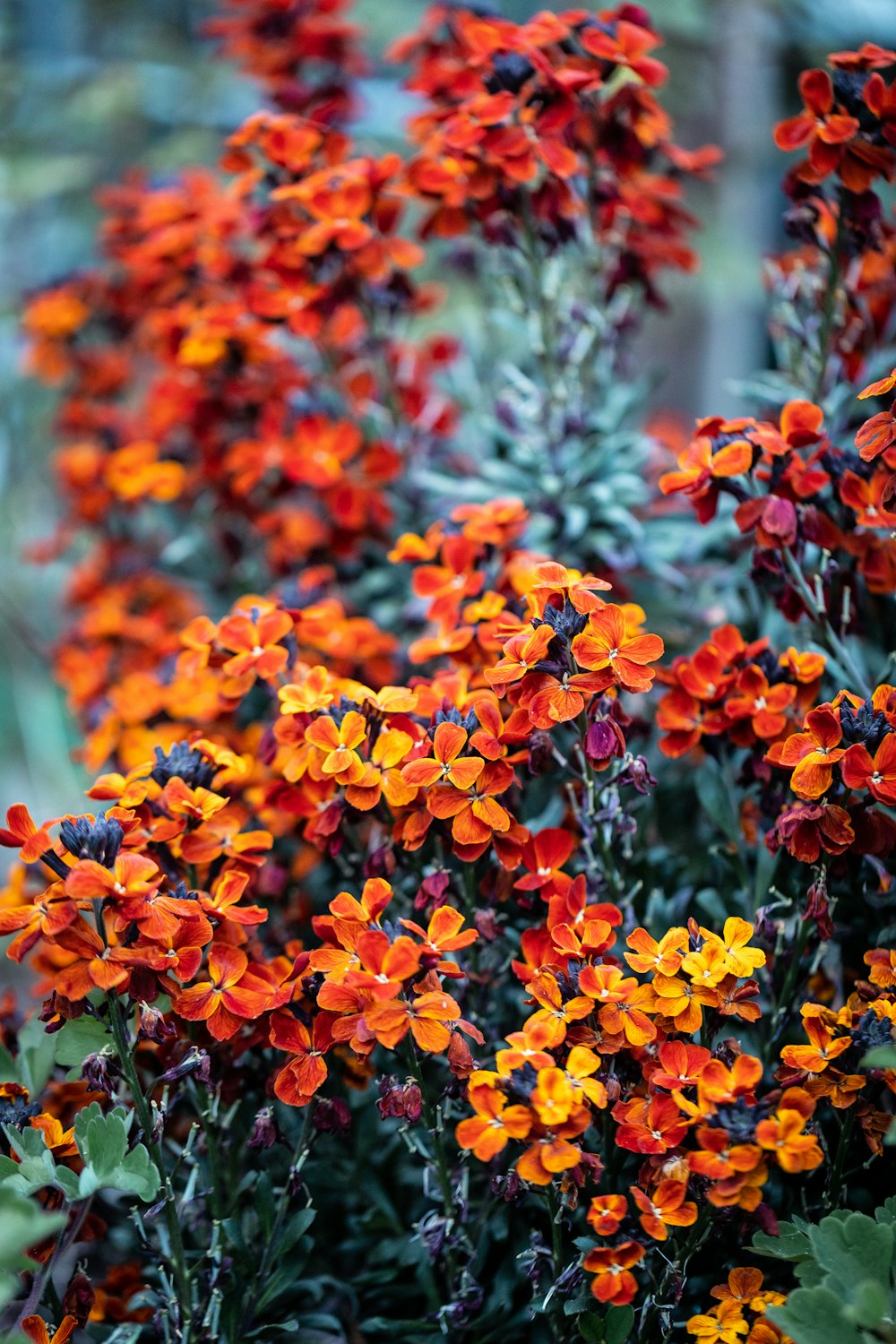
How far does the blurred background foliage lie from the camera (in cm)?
303

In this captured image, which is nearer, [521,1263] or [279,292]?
[521,1263]

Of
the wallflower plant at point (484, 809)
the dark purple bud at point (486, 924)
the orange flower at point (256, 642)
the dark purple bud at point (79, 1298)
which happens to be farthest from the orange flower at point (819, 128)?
the dark purple bud at point (79, 1298)

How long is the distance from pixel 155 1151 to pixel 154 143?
3.90 meters

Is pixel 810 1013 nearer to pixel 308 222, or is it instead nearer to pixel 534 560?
pixel 534 560

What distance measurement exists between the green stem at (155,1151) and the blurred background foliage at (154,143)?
1.71 meters

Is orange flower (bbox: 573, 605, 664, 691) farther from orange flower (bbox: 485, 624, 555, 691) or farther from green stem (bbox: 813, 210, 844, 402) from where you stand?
green stem (bbox: 813, 210, 844, 402)

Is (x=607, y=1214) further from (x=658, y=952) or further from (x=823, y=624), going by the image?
(x=823, y=624)

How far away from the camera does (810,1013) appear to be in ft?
3.33

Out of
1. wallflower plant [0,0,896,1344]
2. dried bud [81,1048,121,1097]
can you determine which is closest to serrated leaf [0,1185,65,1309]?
wallflower plant [0,0,896,1344]

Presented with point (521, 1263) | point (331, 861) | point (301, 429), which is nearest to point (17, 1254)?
point (521, 1263)

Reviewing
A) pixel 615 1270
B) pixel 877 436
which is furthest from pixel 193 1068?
pixel 877 436

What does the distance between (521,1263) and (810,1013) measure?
14.4 inches

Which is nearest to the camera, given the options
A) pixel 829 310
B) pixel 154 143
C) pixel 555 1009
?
pixel 555 1009

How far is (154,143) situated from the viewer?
3.98 metres
